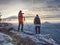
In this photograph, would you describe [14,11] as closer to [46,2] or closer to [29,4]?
[29,4]

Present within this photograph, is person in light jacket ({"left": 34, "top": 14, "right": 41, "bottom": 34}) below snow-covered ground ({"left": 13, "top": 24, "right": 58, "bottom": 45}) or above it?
above

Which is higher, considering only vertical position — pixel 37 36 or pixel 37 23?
pixel 37 23

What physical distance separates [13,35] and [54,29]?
0.75 meters

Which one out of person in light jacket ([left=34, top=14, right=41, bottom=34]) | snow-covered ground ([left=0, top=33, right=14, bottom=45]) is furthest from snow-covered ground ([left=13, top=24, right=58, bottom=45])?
snow-covered ground ([left=0, top=33, right=14, bottom=45])

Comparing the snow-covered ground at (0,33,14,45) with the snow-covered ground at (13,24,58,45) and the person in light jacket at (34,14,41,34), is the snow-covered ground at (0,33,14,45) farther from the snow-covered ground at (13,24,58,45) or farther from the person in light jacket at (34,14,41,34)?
the person in light jacket at (34,14,41,34)

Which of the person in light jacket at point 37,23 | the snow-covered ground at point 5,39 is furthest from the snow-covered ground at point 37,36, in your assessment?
the snow-covered ground at point 5,39

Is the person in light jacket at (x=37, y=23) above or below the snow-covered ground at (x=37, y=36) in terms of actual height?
above

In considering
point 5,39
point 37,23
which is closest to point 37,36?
point 37,23

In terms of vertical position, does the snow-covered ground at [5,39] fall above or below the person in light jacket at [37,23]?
below

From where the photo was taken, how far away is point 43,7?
3934 mm

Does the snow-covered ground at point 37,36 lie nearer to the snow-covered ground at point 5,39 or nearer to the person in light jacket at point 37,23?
the person in light jacket at point 37,23

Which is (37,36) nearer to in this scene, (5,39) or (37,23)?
(37,23)

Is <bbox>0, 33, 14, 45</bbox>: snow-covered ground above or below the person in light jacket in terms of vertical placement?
below

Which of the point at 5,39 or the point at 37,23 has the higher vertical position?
the point at 37,23
